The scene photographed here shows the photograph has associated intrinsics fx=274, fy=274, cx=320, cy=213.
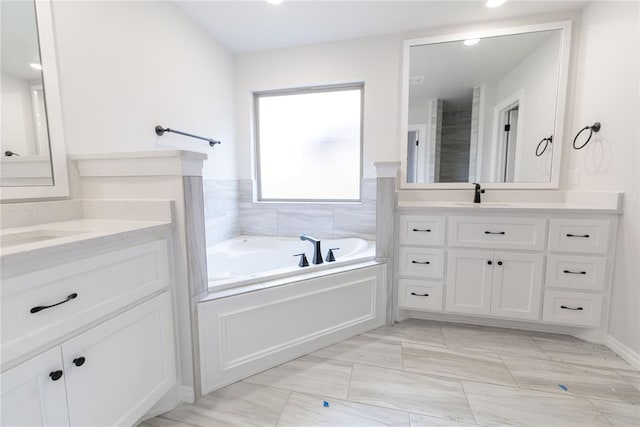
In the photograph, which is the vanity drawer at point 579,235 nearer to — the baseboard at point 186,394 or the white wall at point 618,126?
the white wall at point 618,126

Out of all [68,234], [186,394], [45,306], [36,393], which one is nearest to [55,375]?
[36,393]

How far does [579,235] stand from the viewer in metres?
1.79

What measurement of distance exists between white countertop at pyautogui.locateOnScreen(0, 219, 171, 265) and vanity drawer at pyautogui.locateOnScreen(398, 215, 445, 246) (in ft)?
5.05

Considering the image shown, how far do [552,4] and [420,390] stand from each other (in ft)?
9.32

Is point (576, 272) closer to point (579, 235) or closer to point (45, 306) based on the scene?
point (579, 235)

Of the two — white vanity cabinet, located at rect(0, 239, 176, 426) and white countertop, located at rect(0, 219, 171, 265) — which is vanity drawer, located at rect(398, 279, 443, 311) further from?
white countertop, located at rect(0, 219, 171, 265)

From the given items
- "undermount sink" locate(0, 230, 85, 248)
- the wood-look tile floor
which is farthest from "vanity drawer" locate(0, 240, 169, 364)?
the wood-look tile floor

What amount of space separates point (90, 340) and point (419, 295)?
1.91 m

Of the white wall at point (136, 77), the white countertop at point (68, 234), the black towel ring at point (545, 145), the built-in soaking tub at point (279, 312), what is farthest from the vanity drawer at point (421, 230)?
the white wall at point (136, 77)

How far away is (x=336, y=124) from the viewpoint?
2.78 m

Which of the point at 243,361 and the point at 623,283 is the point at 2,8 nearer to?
the point at 243,361

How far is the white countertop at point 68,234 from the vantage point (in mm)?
766

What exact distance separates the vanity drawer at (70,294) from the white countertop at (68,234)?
0.06m

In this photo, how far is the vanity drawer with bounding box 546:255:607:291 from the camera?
1783mm
